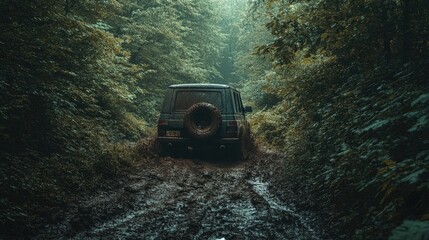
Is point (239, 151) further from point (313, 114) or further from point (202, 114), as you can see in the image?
point (313, 114)

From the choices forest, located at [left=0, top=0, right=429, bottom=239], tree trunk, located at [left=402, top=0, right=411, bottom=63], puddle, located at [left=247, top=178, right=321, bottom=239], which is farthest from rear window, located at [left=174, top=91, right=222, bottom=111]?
tree trunk, located at [left=402, top=0, right=411, bottom=63]

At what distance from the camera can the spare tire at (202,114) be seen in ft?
29.6

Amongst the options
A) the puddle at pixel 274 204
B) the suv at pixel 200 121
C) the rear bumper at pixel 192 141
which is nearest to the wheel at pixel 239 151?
the suv at pixel 200 121

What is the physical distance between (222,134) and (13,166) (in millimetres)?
5166

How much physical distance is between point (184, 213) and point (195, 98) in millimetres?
5383

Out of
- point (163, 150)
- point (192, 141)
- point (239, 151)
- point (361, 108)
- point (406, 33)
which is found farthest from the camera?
point (239, 151)

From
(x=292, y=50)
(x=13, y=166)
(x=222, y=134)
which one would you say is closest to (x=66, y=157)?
(x=13, y=166)

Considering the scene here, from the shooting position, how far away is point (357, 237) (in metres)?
3.26

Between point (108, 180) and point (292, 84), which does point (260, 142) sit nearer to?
point (292, 84)

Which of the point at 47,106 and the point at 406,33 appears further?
the point at 47,106

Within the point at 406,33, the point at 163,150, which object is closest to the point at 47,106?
the point at 163,150

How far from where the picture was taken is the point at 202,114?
9164 mm

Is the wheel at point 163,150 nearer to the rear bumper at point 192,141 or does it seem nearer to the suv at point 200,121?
the suv at point 200,121

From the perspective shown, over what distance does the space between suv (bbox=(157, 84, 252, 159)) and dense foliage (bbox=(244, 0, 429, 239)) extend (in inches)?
71.6
